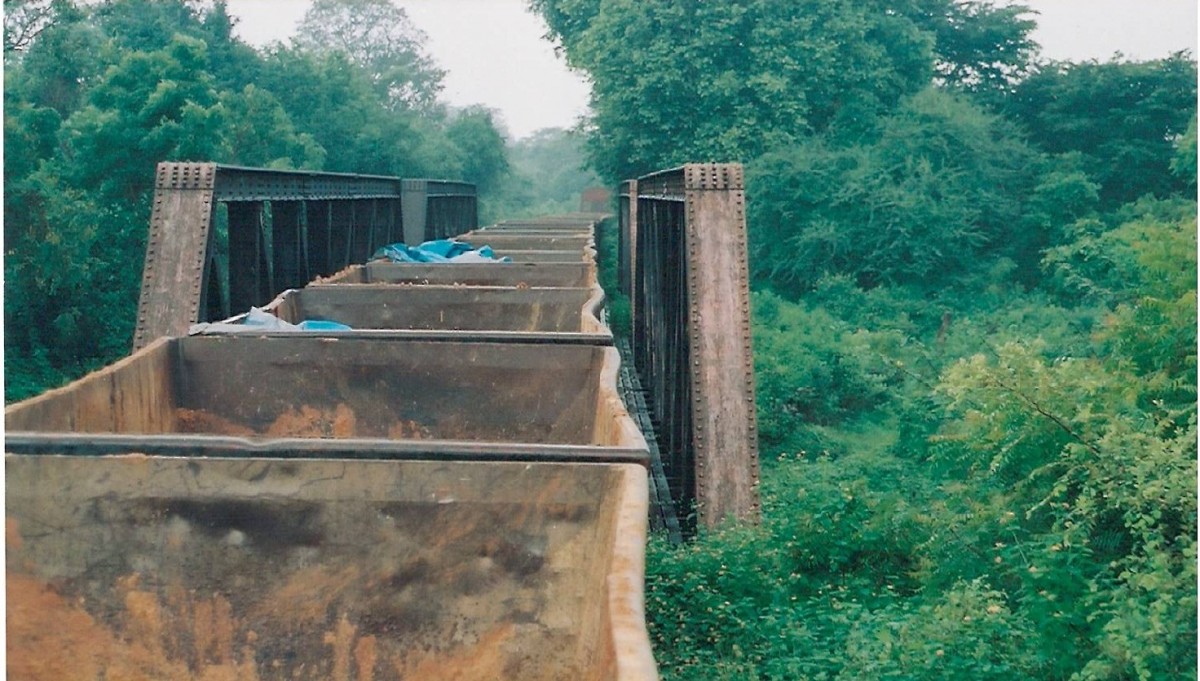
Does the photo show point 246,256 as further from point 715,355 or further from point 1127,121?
point 1127,121

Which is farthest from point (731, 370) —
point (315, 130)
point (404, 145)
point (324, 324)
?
point (404, 145)

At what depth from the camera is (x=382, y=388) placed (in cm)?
515

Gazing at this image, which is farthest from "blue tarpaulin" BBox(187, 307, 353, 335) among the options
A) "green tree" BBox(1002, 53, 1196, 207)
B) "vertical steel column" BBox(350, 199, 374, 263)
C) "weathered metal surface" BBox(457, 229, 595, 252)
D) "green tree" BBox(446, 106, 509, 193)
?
"green tree" BBox(446, 106, 509, 193)

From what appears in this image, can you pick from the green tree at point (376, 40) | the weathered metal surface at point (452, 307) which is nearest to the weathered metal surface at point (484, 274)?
the weathered metal surface at point (452, 307)

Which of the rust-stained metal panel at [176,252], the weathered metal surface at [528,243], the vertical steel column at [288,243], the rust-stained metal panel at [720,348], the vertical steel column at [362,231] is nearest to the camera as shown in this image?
the rust-stained metal panel at [720,348]

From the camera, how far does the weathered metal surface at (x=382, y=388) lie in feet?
16.6

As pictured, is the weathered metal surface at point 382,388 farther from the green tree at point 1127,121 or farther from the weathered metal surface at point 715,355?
the green tree at point 1127,121

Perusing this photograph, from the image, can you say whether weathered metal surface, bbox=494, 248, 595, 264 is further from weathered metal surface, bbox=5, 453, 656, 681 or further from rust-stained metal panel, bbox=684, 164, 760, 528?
weathered metal surface, bbox=5, 453, 656, 681

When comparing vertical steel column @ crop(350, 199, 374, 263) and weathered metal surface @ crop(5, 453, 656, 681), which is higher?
vertical steel column @ crop(350, 199, 374, 263)

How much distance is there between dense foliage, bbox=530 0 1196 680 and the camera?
17.7ft

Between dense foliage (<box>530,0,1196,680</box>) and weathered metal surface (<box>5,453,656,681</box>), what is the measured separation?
6.20 feet

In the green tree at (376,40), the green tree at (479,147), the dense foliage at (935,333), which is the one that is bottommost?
the dense foliage at (935,333)

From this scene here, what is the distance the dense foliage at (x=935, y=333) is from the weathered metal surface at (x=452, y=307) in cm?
174

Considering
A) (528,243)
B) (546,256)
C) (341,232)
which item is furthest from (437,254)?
(528,243)
